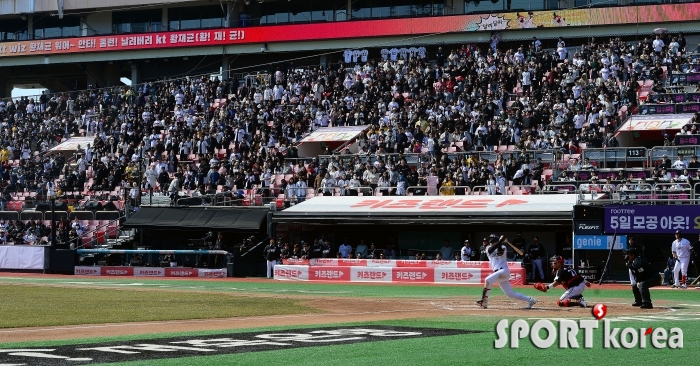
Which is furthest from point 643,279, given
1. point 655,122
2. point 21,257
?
point 21,257

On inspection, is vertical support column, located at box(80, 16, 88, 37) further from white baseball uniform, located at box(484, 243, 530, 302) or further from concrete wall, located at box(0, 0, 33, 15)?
white baseball uniform, located at box(484, 243, 530, 302)

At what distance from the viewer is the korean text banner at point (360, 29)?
46.5 meters

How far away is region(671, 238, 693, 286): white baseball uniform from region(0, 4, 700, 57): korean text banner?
20.1 meters

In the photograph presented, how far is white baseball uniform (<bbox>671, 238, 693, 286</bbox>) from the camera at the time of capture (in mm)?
27656

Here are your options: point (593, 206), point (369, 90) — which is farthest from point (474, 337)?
point (369, 90)

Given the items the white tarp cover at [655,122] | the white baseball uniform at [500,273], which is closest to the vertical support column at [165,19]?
the white tarp cover at [655,122]

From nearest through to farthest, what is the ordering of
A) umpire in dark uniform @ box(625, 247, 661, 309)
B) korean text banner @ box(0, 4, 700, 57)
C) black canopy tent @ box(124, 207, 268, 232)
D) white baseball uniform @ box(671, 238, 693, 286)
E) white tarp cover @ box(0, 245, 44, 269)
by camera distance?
umpire in dark uniform @ box(625, 247, 661, 309) → white baseball uniform @ box(671, 238, 693, 286) → black canopy tent @ box(124, 207, 268, 232) → white tarp cover @ box(0, 245, 44, 269) → korean text banner @ box(0, 4, 700, 57)

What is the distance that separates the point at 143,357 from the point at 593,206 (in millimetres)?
20894

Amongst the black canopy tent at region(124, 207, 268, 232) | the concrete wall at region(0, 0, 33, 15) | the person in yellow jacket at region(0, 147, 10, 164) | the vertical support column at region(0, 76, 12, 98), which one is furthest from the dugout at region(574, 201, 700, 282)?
the vertical support column at region(0, 76, 12, 98)

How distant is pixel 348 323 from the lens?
1688 cm

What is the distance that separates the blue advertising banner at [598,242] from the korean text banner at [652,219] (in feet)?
0.82

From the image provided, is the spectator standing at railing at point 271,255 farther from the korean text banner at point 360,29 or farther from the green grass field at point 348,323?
the korean text banner at point 360,29

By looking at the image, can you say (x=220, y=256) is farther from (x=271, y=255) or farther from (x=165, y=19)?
(x=165, y=19)

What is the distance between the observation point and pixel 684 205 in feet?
95.8
